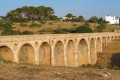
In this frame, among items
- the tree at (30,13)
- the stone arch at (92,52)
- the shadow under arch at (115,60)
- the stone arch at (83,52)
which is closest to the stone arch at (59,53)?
the stone arch at (83,52)

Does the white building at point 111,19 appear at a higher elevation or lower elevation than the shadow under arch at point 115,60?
higher

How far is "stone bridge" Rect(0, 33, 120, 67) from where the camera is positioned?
18986 mm

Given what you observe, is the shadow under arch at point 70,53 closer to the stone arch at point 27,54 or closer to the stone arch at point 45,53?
the stone arch at point 45,53

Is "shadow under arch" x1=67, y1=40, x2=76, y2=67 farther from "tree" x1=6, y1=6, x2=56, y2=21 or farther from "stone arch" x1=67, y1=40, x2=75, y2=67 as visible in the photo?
"tree" x1=6, y1=6, x2=56, y2=21

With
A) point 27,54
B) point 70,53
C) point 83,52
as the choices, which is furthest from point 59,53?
point 83,52

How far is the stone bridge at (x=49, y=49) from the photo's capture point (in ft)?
62.3

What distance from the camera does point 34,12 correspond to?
287 ft

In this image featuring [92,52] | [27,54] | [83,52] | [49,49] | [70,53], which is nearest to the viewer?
[27,54]

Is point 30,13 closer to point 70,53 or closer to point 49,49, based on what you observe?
point 70,53

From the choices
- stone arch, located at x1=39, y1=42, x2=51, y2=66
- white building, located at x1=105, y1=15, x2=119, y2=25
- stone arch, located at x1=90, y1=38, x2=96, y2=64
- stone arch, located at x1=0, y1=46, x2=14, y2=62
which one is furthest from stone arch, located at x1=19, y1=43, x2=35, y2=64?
white building, located at x1=105, y1=15, x2=119, y2=25

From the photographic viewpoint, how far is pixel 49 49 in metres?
26.4

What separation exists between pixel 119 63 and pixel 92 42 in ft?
26.3

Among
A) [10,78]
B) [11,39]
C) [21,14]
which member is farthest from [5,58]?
[21,14]

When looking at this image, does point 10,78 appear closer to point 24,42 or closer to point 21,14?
point 24,42
